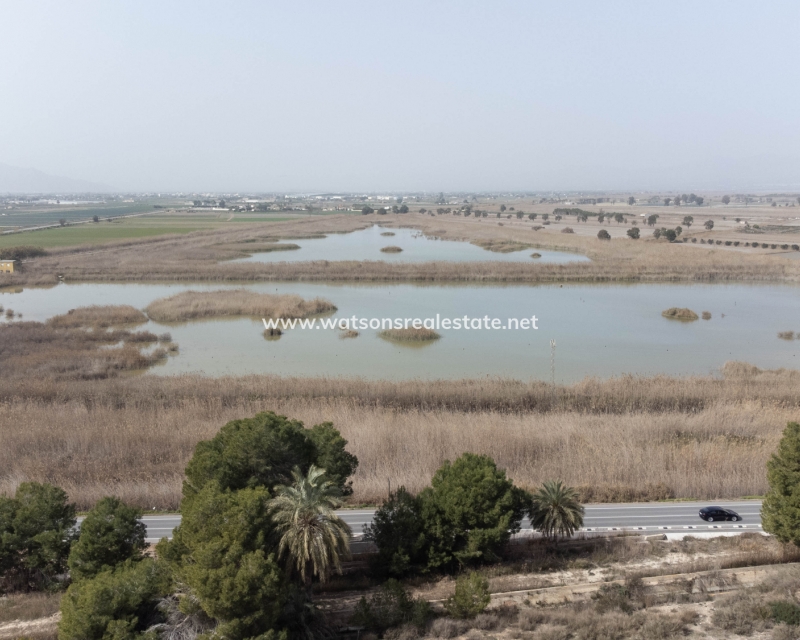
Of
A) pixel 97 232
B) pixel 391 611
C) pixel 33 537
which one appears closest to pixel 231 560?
pixel 391 611

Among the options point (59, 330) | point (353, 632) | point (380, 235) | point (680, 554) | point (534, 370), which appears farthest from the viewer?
point (380, 235)

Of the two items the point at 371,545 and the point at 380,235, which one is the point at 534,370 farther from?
the point at 380,235

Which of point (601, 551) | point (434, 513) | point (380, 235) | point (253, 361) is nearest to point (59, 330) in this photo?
point (253, 361)

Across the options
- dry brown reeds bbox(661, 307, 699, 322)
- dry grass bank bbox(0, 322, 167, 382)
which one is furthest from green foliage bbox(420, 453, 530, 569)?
dry brown reeds bbox(661, 307, 699, 322)

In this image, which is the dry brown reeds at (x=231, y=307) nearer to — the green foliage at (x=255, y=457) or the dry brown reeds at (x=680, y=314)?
the dry brown reeds at (x=680, y=314)

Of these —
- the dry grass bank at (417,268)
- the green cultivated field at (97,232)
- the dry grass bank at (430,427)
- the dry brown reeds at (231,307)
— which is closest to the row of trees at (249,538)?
the dry grass bank at (430,427)

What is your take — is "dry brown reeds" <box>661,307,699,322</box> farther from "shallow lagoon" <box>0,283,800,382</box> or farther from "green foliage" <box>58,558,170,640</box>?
"green foliage" <box>58,558,170,640</box>
